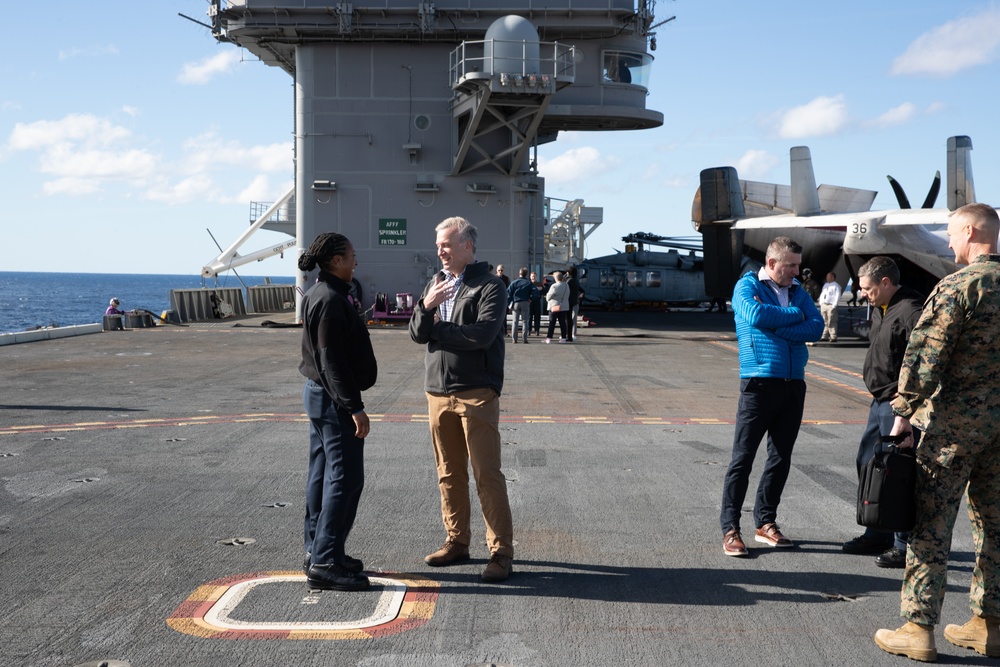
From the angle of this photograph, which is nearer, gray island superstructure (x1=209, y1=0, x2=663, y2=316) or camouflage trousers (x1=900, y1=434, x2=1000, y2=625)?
camouflage trousers (x1=900, y1=434, x2=1000, y2=625)

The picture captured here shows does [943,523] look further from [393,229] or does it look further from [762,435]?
[393,229]

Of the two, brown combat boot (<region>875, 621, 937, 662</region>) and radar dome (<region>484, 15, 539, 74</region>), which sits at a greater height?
radar dome (<region>484, 15, 539, 74</region>)

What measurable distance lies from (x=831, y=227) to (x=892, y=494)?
84.1 ft

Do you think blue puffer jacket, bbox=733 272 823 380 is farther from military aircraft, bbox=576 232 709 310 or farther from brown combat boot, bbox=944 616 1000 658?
military aircraft, bbox=576 232 709 310

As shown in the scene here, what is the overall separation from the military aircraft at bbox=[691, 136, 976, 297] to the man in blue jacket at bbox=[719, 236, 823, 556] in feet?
71.0

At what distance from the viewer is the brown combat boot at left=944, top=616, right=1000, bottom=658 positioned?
463cm

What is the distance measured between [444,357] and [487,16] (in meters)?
27.7

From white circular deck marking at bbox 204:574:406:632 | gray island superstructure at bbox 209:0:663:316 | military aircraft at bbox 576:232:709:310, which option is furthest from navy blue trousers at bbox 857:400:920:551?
military aircraft at bbox 576:232:709:310

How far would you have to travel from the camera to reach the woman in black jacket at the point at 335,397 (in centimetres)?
538

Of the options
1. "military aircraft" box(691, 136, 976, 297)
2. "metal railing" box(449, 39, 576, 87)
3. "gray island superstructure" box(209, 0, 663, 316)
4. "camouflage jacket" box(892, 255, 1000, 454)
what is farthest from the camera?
"gray island superstructure" box(209, 0, 663, 316)

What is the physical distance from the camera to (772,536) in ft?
21.0

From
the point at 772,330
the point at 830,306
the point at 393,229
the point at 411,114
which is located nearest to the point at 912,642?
the point at 772,330

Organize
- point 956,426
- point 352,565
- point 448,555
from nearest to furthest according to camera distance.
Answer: point 956,426, point 352,565, point 448,555

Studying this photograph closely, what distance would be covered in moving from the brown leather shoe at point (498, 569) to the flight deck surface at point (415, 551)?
8cm
